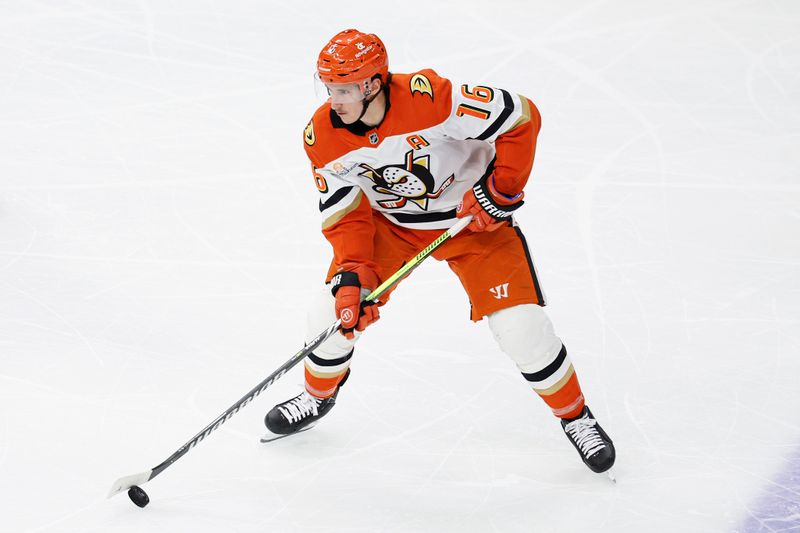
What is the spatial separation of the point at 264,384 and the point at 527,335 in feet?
2.31

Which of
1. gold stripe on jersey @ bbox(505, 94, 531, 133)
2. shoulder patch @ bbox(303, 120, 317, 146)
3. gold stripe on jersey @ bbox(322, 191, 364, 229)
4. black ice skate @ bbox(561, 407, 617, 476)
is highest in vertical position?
shoulder patch @ bbox(303, 120, 317, 146)

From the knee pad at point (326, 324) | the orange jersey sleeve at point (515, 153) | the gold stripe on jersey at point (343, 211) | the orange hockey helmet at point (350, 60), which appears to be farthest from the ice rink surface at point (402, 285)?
the orange hockey helmet at point (350, 60)

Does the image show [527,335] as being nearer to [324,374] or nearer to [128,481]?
[324,374]

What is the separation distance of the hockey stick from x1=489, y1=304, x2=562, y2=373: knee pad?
0.26 metres

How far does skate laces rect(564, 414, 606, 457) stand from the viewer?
2.61 metres

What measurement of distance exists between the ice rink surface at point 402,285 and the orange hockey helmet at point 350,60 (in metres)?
1.06

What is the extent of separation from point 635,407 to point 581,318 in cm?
51

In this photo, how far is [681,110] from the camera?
4832 mm

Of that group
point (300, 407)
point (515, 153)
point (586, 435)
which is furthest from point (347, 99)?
point (586, 435)

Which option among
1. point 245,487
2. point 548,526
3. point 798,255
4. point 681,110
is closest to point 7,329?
point 245,487

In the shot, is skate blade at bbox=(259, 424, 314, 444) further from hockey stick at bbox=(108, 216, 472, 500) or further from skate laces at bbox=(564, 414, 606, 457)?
skate laces at bbox=(564, 414, 606, 457)

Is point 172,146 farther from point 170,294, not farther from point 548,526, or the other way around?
point 548,526

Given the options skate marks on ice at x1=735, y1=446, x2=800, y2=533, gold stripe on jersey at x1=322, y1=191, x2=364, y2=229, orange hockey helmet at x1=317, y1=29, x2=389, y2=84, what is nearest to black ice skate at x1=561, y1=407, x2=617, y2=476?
skate marks on ice at x1=735, y1=446, x2=800, y2=533

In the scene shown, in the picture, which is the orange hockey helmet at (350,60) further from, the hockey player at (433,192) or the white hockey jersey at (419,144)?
the white hockey jersey at (419,144)
